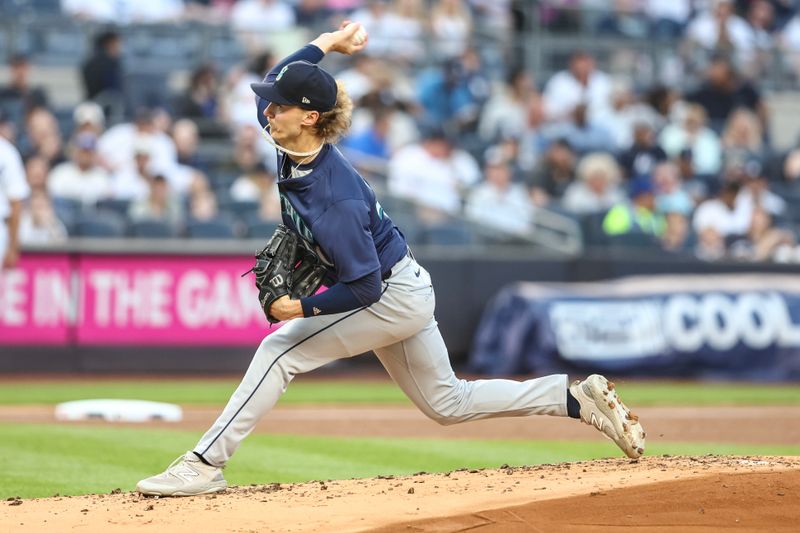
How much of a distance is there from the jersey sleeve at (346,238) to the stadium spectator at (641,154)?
38.2ft

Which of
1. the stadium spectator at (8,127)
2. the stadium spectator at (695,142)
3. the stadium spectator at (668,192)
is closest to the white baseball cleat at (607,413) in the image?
the stadium spectator at (8,127)

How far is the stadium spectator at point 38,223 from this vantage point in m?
13.1

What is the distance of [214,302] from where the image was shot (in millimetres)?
13633

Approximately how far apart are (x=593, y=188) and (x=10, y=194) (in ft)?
25.8

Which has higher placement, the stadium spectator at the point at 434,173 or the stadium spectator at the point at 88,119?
the stadium spectator at the point at 88,119

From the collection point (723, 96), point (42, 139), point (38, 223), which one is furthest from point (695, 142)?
point (38, 223)

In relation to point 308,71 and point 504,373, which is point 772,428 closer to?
point 504,373

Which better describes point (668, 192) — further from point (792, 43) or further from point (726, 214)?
point (792, 43)

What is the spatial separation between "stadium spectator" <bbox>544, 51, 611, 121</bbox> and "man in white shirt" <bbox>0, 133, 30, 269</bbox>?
8927 millimetres

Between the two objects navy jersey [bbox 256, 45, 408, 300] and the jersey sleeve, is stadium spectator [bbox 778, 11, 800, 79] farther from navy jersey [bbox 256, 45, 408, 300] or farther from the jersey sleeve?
the jersey sleeve

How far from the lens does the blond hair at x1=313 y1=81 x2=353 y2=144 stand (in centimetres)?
556

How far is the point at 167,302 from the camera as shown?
1349 cm

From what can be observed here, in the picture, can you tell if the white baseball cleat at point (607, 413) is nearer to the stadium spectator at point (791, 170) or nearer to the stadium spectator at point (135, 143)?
the stadium spectator at point (135, 143)

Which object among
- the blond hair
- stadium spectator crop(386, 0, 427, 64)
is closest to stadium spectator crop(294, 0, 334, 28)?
stadium spectator crop(386, 0, 427, 64)
